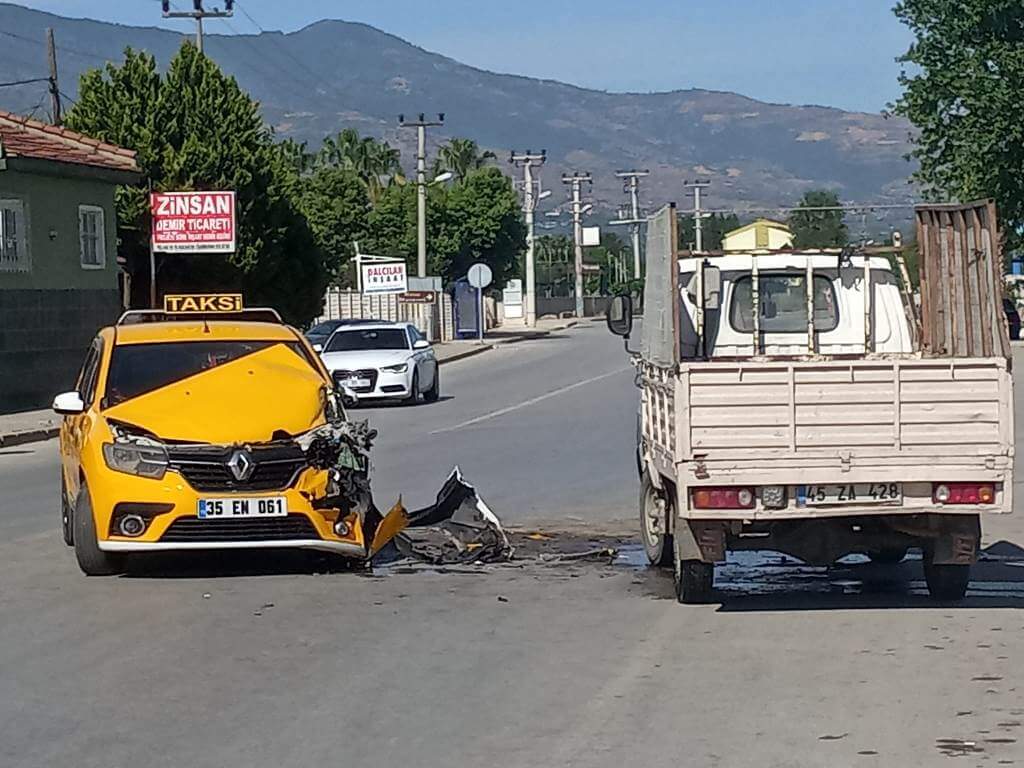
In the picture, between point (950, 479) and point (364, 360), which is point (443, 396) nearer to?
point (364, 360)

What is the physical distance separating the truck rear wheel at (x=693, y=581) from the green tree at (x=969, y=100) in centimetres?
4294

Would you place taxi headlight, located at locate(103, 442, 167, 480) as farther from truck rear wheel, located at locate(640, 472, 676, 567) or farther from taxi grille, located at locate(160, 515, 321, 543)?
truck rear wheel, located at locate(640, 472, 676, 567)

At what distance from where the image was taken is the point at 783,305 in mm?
12719

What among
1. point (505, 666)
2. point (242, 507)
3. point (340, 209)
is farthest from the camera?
point (340, 209)

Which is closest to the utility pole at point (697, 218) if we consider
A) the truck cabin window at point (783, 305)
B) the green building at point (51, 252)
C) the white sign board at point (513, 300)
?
the truck cabin window at point (783, 305)

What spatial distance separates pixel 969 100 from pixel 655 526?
42307 millimetres

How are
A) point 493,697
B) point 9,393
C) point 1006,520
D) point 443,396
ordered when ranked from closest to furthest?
point 493,697, point 1006,520, point 9,393, point 443,396

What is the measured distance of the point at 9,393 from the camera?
1213 inches

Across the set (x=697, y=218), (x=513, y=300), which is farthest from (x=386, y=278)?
(x=513, y=300)

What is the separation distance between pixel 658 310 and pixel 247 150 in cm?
3073

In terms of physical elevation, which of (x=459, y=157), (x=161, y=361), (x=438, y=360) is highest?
(x=459, y=157)

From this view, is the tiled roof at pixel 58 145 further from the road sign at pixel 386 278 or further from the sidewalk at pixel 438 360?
the road sign at pixel 386 278

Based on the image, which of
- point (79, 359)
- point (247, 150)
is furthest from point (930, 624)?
point (247, 150)

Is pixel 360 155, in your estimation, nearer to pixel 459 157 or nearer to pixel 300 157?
pixel 459 157
